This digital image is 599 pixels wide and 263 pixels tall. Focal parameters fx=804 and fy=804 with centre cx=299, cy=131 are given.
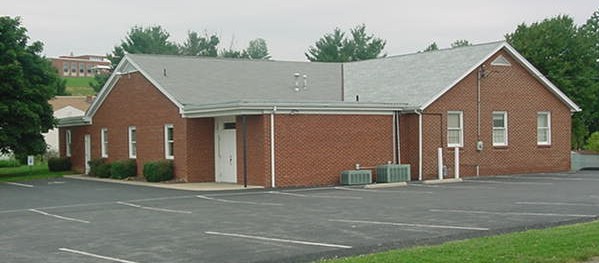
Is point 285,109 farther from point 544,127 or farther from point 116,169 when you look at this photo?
point 544,127

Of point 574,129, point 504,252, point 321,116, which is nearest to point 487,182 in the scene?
point 321,116

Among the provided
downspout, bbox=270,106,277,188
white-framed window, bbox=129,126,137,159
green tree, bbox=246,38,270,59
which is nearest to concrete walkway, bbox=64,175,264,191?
downspout, bbox=270,106,277,188

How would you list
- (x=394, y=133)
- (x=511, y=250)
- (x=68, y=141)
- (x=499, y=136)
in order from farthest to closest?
1. (x=68, y=141)
2. (x=499, y=136)
3. (x=394, y=133)
4. (x=511, y=250)

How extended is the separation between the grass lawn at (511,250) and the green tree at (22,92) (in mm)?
28911

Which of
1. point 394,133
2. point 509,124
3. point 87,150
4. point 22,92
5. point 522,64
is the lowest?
point 87,150

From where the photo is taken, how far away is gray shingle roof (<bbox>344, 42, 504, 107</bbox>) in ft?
107

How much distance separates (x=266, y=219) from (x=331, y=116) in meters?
12.2

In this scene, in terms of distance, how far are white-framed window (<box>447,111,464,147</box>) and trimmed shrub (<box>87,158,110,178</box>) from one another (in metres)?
15.5

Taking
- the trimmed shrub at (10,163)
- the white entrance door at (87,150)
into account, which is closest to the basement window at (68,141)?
the white entrance door at (87,150)

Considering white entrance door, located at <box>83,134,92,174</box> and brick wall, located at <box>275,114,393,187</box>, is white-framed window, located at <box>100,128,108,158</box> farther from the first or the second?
brick wall, located at <box>275,114,393,187</box>

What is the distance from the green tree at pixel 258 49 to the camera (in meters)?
117

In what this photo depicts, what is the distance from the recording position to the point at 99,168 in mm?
37156

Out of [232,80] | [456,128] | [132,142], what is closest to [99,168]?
[132,142]

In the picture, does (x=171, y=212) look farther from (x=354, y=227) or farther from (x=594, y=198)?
(x=594, y=198)
